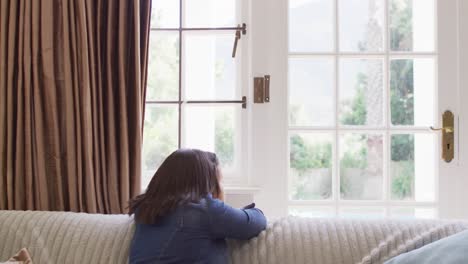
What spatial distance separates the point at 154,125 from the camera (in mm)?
2422

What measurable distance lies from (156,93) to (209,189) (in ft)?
2.72

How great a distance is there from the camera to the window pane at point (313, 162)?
7.75 feet

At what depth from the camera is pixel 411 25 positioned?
7.72 ft

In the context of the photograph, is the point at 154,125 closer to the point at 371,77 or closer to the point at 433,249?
the point at 371,77

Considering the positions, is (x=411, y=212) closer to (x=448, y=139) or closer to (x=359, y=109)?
(x=448, y=139)

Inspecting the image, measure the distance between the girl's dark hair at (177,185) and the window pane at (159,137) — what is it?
25.6 inches

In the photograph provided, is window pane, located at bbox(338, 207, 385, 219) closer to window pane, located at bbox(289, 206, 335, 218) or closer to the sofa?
window pane, located at bbox(289, 206, 335, 218)

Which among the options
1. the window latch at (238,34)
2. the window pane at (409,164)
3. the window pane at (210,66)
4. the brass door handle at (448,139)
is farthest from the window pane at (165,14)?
the brass door handle at (448,139)

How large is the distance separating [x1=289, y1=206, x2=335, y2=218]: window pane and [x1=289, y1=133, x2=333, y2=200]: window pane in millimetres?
46

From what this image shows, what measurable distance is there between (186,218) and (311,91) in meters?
1.01

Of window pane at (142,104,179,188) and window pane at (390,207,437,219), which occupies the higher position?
window pane at (142,104,179,188)

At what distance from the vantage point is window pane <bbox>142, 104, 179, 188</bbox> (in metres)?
2.41

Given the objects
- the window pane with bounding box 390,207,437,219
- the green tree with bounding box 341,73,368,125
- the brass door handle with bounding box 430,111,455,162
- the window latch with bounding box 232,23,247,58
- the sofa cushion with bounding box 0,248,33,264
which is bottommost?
the sofa cushion with bounding box 0,248,33,264


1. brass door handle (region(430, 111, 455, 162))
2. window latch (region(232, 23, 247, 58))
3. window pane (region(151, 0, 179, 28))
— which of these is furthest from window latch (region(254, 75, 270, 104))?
brass door handle (region(430, 111, 455, 162))
